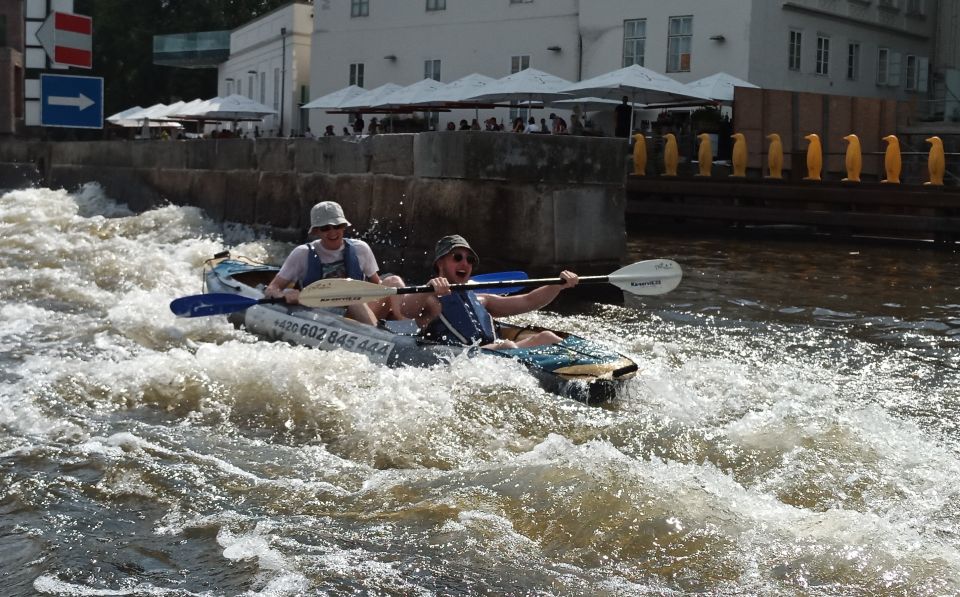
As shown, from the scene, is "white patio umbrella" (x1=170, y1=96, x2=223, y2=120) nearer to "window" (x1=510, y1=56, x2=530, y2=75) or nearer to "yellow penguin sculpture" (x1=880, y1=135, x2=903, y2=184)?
"window" (x1=510, y1=56, x2=530, y2=75)

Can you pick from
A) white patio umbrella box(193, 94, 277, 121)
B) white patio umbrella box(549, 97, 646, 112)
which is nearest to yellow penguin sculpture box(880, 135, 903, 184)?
white patio umbrella box(549, 97, 646, 112)

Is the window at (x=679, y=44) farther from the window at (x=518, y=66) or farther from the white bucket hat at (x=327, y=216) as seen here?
the white bucket hat at (x=327, y=216)

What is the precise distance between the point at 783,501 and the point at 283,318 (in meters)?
5.09

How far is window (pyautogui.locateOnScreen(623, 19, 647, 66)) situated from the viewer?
99.6ft

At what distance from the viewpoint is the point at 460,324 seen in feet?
28.2

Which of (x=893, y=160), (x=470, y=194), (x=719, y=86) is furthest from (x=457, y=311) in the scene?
(x=719, y=86)

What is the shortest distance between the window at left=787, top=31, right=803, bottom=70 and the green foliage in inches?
1441

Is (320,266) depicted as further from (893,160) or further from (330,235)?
(893,160)

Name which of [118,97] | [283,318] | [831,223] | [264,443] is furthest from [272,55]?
[264,443]

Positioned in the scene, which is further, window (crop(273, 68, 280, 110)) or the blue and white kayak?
window (crop(273, 68, 280, 110))

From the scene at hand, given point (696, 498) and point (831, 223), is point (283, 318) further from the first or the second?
Result: point (831, 223)

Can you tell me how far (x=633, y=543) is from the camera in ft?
18.0

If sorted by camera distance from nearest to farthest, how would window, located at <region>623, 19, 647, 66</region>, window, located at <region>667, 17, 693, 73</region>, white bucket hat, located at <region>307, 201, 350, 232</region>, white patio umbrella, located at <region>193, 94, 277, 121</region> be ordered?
1. white bucket hat, located at <region>307, 201, 350, 232</region>
2. window, located at <region>667, 17, 693, 73</region>
3. window, located at <region>623, 19, 647, 66</region>
4. white patio umbrella, located at <region>193, 94, 277, 121</region>

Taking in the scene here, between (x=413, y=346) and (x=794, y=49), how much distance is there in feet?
79.6
